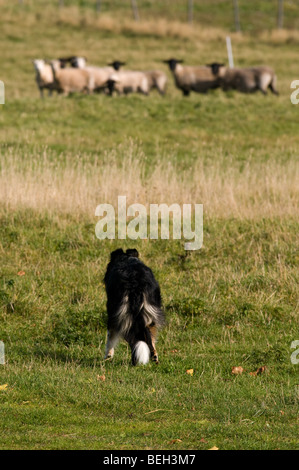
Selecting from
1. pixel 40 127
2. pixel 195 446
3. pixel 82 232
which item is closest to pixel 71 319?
pixel 82 232

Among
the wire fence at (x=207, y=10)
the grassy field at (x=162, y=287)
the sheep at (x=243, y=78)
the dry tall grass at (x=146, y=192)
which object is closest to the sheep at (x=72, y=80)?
the sheep at (x=243, y=78)

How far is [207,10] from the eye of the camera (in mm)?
56812

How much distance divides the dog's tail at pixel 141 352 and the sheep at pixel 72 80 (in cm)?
2228

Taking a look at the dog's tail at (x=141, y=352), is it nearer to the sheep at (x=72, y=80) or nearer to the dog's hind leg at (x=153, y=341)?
the dog's hind leg at (x=153, y=341)

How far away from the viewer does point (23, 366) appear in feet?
25.7

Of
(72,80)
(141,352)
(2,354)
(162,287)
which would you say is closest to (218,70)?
(72,80)

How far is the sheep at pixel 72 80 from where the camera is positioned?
94.3 ft

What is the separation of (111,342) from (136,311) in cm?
60

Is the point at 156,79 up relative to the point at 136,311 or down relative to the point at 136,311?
up

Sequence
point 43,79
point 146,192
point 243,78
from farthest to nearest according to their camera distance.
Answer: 1. point 243,78
2. point 43,79
3. point 146,192

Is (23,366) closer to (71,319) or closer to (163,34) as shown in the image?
(71,319)

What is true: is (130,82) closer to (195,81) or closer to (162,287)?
(195,81)

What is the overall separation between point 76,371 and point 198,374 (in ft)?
4.03

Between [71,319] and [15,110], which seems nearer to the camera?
[71,319]
